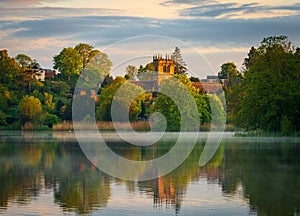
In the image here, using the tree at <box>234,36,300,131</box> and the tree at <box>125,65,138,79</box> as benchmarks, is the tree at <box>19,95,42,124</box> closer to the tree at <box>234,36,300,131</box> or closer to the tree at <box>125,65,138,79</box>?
Result: the tree at <box>234,36,300,131</box>

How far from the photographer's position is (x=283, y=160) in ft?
112

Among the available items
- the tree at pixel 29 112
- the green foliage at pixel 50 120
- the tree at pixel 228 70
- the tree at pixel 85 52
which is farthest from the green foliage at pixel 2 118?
the tree at pixel 228 70

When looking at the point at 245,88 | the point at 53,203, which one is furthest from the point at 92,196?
the point at 245,88

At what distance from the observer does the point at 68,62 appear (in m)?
131

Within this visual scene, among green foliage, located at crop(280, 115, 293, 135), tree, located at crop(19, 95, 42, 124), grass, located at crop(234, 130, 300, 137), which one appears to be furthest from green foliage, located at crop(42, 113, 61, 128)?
green foliage, located at crop(280, 115, 293, 135)

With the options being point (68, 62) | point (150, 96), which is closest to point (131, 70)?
point (68, 62)

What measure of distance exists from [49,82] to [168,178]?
320 ft

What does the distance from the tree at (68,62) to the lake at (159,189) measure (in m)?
96.4

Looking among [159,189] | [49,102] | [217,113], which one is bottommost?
[159,189]

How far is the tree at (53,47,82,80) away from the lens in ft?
431

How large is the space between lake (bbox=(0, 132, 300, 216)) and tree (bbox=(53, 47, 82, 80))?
9638 centimetres

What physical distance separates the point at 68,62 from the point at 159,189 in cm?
10966

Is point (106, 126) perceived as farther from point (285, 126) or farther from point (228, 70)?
point (228, 70)

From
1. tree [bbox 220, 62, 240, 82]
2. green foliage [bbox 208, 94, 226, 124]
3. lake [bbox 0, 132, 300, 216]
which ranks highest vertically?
tree [bbox 220, 62, 240, 82]
